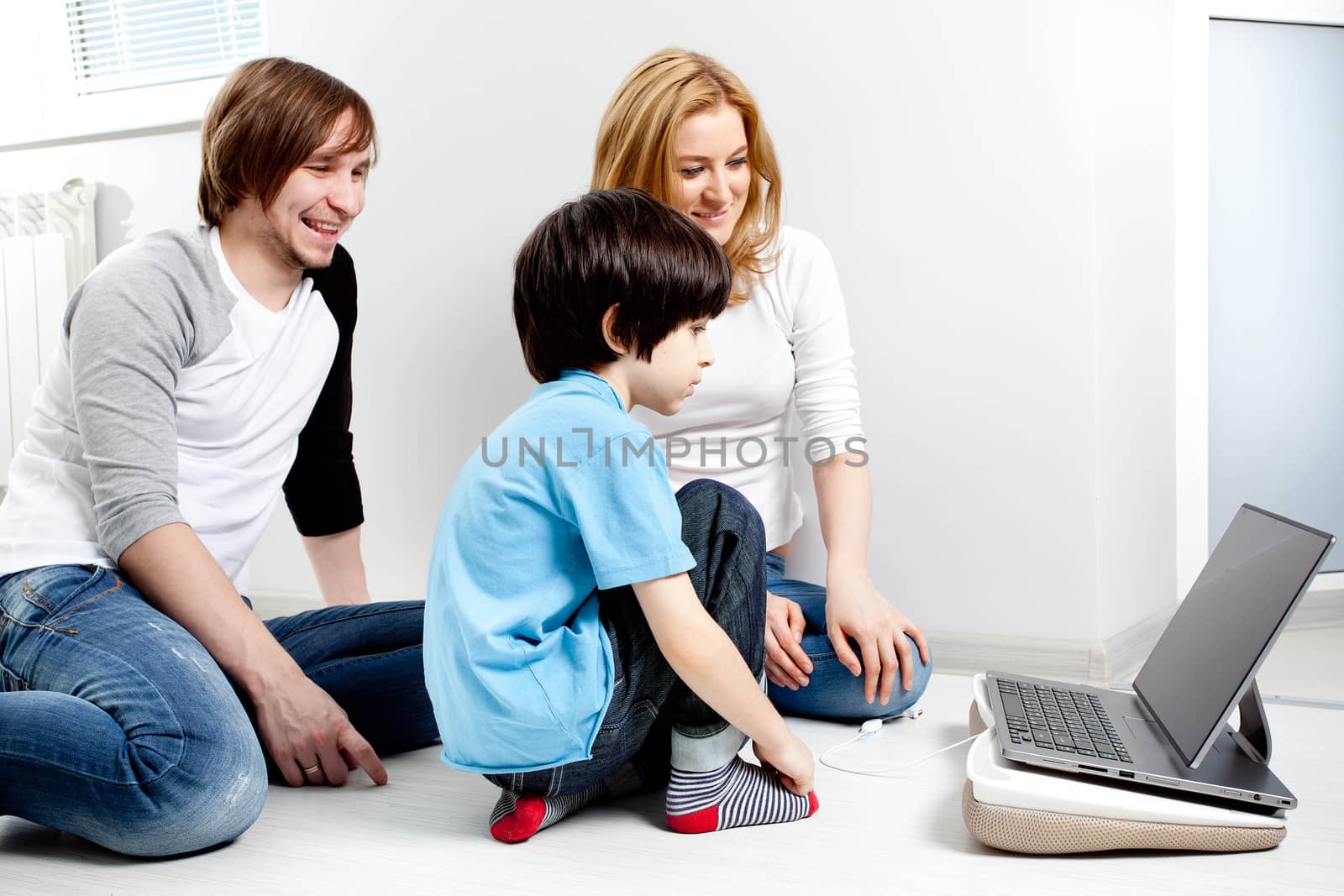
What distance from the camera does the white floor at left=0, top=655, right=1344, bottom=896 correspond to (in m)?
0.93

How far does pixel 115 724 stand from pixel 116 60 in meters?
1.71

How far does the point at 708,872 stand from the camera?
95 centimetres

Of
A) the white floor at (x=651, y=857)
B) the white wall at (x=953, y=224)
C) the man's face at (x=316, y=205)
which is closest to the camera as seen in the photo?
the white floor at (x=651, y=857)

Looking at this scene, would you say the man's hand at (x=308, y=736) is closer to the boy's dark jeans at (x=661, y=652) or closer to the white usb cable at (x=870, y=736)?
the boy's dark jeans at (x=661, y=652)

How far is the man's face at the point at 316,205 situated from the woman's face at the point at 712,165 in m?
0.38

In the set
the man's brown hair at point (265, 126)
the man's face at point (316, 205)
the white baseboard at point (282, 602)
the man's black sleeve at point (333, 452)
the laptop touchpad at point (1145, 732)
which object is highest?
the man's brown hair at point (265, 126)

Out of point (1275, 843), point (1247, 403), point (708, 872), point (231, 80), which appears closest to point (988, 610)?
point (1247, 403)

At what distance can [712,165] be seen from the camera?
1.38m

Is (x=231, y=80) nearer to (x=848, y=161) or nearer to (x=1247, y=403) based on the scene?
(x=848, y=161)

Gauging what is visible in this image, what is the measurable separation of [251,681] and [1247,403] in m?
1.47

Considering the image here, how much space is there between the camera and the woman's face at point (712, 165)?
1.37m

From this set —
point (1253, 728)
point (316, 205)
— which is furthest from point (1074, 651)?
point (316, 205)

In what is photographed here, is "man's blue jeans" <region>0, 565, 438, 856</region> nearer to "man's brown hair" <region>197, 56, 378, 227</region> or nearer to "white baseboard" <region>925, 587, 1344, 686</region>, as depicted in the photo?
"man's brown hair" <region>197, 56, 378, 227</region>

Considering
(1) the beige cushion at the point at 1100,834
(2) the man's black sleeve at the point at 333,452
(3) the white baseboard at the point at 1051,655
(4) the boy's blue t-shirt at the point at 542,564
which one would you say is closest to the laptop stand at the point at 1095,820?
(1) the beige cushion at the point at 1100,834
